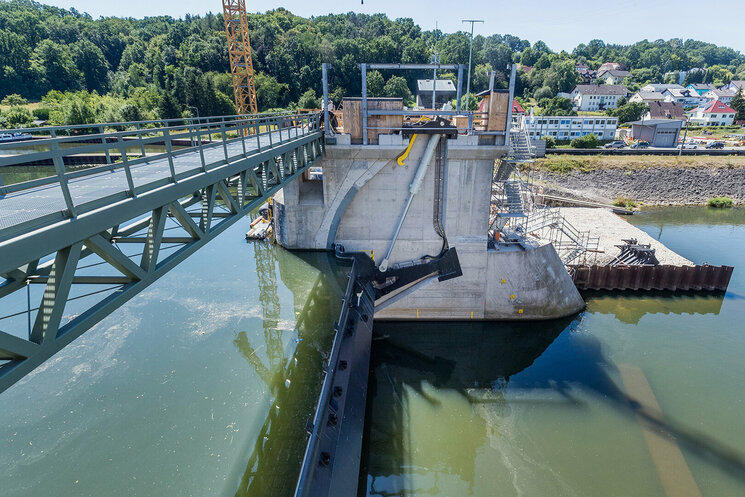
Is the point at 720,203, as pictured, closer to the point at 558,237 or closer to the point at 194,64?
the point at 558,237

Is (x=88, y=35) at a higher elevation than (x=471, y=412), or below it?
higher

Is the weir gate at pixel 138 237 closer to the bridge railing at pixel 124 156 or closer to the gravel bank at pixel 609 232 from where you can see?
the bridge railing at pixel 124 156

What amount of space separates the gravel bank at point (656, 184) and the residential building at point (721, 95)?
84.0 meters

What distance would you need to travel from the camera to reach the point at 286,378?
11.3 metres

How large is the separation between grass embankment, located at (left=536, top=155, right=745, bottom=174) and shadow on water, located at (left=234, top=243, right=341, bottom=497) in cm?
3588

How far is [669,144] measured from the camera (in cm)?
5347

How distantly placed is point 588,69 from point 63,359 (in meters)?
177

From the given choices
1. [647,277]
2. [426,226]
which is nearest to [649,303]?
[647,277]

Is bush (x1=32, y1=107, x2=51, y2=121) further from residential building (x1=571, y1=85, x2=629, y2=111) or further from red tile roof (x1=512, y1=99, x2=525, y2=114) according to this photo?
residential building (x1=571, y1=85, x2=629, y2=111)

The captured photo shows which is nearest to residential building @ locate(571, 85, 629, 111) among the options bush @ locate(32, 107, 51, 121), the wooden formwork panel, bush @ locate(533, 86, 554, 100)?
bush @ locate(533, 86, 554, 100)

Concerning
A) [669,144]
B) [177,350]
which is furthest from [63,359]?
[669,144]

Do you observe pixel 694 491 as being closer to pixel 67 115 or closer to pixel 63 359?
pixel 63 359

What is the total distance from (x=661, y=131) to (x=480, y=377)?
2257 inches

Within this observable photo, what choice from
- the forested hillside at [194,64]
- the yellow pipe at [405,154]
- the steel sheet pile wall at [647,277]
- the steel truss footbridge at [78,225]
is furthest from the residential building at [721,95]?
the steel truss footbridge at [78,225]
